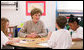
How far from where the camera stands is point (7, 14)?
595 cm

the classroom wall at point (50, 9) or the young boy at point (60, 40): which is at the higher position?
the classroom wall at point (50, 9)

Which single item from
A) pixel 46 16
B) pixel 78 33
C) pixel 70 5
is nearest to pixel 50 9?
pixel 46 16

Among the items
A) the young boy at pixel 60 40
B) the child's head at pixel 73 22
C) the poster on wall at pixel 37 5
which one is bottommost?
the young boy at pixel 60 40

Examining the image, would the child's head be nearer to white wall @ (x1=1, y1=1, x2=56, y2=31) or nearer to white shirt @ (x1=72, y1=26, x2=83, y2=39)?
white shirt @ (x1=72, y1=26, x2=83, y2=39)

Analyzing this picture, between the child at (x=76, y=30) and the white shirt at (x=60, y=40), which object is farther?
the child at (x=76, y=30)

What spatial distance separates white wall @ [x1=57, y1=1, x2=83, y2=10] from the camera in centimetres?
562

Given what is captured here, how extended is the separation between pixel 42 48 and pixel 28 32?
1.34 m

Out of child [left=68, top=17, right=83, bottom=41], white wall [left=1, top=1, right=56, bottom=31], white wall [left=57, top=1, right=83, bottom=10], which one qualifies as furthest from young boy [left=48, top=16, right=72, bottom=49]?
white wall [left=57, top=1, right=83, bottom=10]

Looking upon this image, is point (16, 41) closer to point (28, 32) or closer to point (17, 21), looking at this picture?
point (28, 32)

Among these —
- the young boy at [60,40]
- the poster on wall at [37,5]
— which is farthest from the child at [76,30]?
the poster on wall at [37,5]

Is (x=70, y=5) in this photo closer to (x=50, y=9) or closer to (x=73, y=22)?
(x=50, y=9)

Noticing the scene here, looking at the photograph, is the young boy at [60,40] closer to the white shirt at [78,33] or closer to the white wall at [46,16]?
the white shirt at [78,33]

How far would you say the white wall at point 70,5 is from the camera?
5617mm

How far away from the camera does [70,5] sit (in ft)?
18.5
